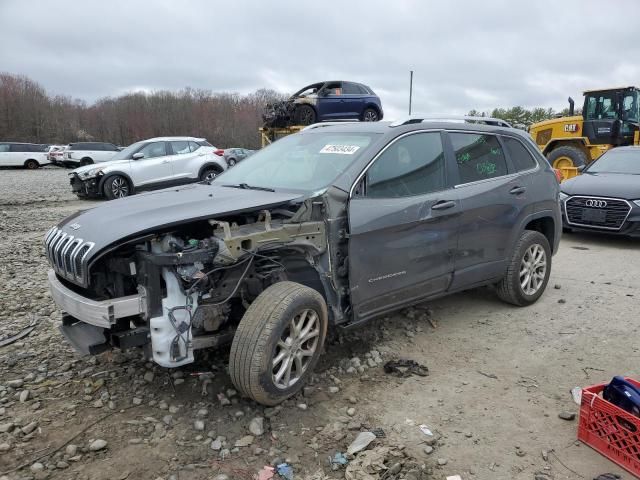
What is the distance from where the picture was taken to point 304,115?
16281 millimetres

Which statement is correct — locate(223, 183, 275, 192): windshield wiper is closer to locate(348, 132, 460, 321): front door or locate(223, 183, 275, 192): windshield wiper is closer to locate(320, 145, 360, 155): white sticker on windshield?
locate(320, 145, 360, 155): white sticker on windshield

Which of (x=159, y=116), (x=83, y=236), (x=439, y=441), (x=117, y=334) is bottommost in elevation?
(x=439, y=441)

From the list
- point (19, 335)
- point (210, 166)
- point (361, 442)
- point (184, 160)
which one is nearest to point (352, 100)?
point (210, 166)

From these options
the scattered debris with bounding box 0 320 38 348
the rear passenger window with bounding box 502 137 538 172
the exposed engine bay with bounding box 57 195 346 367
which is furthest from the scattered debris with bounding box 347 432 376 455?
the rear passenger window with bounding box 502 137 538 172

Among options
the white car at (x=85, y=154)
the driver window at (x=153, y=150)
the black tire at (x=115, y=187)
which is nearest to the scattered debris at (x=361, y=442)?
the black tire at (x=115, y=187)

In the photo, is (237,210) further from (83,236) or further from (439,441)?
(439,441)

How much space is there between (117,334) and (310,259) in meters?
1.28

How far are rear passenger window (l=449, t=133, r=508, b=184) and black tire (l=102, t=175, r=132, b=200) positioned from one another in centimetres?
1069

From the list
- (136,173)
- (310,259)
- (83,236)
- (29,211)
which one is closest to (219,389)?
(310,259)

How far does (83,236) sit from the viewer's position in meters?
3.06

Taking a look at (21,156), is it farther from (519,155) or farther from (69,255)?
(519,155)

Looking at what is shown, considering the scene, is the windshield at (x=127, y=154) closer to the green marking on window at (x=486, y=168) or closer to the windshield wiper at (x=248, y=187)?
the windshield wiper at (x=248, y=187)

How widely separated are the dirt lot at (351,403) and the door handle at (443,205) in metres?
1.12

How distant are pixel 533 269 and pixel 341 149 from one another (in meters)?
2.42
